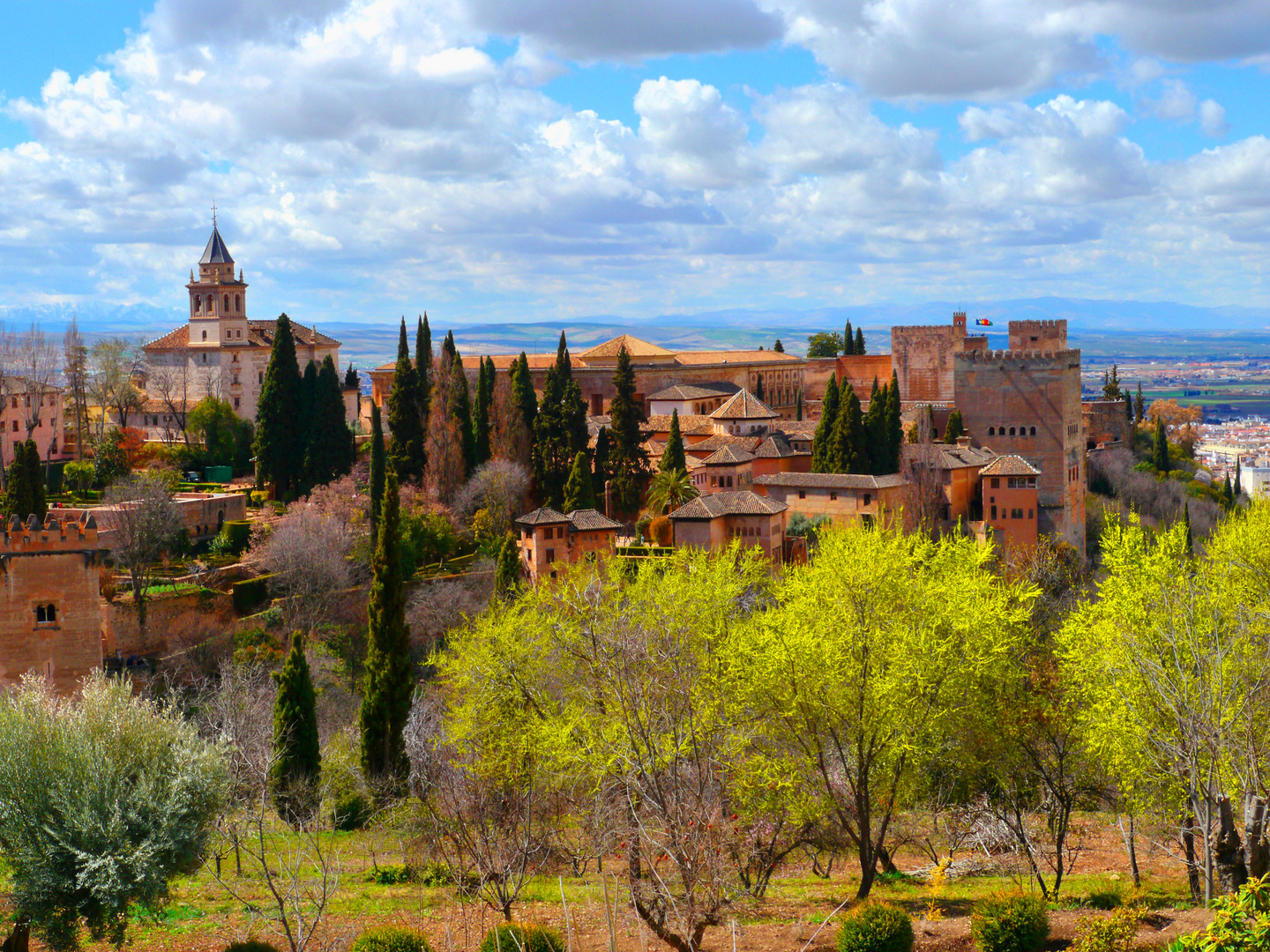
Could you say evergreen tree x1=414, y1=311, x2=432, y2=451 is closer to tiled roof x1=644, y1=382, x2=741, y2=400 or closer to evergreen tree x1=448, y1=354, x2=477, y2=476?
evergreen tree x1=448, y1=354, x2=477, y2=476

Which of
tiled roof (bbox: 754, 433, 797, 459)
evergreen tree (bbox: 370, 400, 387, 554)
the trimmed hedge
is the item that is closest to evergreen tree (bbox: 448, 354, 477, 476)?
evergreen tree (bbox: 370, 400, 387, 554)

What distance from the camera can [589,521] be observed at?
1596 inches

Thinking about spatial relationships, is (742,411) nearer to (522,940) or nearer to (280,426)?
(280,426)

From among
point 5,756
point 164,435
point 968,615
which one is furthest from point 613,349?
point 5,756

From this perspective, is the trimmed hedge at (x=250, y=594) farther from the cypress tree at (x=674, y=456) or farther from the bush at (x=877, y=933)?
the bush at (x=877, y=933)

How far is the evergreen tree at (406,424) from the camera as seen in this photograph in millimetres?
43594

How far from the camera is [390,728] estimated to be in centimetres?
2736

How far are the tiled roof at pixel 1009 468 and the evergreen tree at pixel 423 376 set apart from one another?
19.5 m

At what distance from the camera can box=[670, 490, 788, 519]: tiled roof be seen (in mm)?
40688

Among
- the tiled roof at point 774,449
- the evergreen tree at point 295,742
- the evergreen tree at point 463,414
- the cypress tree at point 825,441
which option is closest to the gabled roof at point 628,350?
the tiled roof at point 774,449

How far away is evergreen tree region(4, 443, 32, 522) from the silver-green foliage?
20.5 m

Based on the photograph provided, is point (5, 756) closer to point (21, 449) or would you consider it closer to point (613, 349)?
point (21, 449)

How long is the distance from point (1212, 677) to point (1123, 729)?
2.07 m

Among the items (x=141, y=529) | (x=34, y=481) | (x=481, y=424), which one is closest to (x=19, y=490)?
(x=34, y=481)
